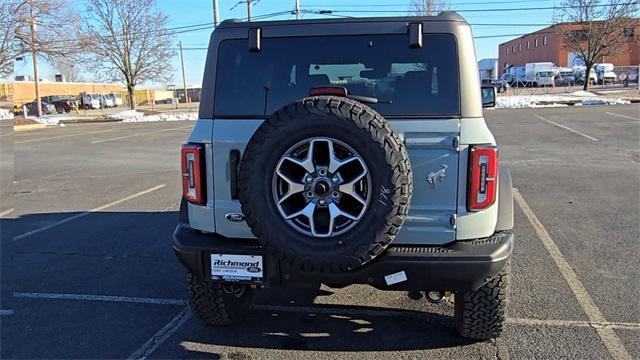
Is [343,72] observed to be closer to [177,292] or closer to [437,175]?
[437,175]

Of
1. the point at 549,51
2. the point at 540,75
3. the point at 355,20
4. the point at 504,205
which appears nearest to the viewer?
the point at 355,20

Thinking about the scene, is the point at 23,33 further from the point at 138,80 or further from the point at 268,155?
the point at 268,155

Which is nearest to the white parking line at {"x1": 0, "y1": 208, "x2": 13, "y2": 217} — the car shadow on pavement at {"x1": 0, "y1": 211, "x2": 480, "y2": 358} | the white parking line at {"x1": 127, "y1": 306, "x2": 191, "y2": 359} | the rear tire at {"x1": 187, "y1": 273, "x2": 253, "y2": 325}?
the car shadow on pavement at {"x1": 0, "y1": 211, "x2": 480, "y2": 358}

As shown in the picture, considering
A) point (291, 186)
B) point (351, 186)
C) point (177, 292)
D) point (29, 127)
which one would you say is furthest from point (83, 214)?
point (29, 127)

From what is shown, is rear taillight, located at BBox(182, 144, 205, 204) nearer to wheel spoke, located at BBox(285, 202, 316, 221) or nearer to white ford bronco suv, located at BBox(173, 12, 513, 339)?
white ford bronco suv, located at BBox(173, 12, 513, 339)

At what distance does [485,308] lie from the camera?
331 cm

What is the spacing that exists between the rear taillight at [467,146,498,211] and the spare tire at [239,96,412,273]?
444 millimetres

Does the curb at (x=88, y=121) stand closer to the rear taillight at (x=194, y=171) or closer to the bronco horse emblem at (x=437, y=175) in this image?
the rear taillight at (x=194, y=171)

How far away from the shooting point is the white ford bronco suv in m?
2.80

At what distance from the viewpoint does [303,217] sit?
2.88 meters

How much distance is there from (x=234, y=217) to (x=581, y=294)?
295 centimetres

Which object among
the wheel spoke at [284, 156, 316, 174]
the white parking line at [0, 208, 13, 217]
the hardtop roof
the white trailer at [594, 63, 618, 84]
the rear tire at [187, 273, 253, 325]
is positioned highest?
the white trailer at [594, 63, 618, 84]

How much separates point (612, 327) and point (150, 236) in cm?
482

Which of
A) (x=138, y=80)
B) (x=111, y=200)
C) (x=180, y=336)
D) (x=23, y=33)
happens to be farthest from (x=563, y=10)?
(x=180, y=336)
